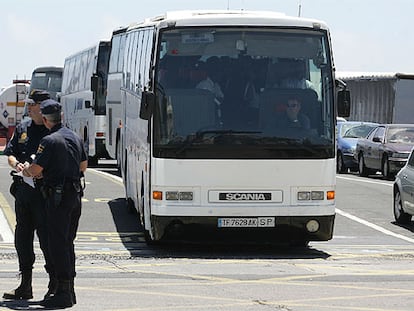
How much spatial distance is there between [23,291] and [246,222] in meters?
5.40

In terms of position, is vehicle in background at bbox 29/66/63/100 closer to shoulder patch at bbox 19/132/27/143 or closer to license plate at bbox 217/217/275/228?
license plate at bbox 217/217/275/228

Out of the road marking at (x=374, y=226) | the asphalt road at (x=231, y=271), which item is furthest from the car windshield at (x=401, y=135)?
the asphalt road at (x=231, y=271)

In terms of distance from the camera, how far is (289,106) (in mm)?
16484

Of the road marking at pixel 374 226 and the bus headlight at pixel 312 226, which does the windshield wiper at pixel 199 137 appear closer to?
the bus headlight at pixel 312 226

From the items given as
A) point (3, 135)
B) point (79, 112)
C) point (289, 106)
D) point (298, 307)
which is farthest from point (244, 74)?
point (3, 135)

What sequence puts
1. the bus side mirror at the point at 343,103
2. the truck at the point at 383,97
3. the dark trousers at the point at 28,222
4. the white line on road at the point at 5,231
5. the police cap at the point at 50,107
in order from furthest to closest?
the truck at the point at 383,97
the white line on road at the point at 5,231
the bus side mirror at the point at 343,103
the dark trousers at the point at 28,222
the police cap at the point at 50,107

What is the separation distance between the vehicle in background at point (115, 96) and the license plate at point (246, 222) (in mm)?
7552

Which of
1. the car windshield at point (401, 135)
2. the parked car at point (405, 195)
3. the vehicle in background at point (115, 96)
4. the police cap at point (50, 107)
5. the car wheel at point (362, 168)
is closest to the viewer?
the police cap at point (50, 107)

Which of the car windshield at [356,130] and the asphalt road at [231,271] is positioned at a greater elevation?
the car windshield at [356,130]

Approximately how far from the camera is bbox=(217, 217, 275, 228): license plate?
16359 mm

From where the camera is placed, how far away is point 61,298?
10922mm

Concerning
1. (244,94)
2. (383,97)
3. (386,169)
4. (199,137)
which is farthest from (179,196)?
(383,97)

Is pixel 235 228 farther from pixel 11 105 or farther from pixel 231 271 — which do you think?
pixel 11 105

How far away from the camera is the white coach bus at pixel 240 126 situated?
640 inches
